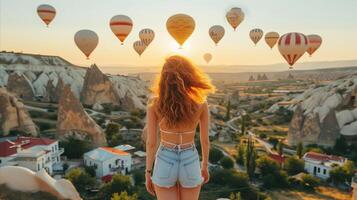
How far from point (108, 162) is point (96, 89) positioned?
22.2m

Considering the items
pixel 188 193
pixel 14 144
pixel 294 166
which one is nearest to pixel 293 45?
pixel 294 166

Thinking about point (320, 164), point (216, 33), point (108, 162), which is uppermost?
point (216, 33)

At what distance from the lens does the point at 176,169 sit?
108 inches

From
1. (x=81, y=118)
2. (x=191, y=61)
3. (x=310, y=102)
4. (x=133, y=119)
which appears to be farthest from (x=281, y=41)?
(x=310, y=102)

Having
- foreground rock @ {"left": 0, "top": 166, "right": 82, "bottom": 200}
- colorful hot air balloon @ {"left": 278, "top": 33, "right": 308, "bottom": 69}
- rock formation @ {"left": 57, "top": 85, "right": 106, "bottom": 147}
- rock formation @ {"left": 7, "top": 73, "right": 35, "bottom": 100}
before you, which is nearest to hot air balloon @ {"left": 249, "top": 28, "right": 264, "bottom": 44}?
colorful hot air balloon @ {"left": 278, "top": 33, "right": 308, "bottom": 69}

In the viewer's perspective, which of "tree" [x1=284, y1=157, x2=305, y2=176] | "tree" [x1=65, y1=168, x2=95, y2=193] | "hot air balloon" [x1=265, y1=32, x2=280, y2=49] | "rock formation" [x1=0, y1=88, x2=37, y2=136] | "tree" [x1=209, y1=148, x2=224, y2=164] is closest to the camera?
"tree" [x1=65, y1=168, x2=95, y2=193]

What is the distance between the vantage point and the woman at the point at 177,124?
8.97 feet

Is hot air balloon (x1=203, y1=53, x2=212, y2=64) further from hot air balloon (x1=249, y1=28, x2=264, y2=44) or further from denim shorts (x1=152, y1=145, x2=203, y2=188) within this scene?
denim shorts (x1=152, y1=145, x2=203, y2=188)

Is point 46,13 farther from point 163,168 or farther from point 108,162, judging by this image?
point 163,168

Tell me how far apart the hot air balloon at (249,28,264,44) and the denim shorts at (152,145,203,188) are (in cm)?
3084

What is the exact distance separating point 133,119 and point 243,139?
960 centimetres

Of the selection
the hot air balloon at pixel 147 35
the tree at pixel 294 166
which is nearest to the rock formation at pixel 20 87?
the hot air balloon at pixel 147 35

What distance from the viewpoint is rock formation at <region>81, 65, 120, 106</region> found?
127 ft

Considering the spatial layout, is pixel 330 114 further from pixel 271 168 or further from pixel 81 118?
pixel 81 118
